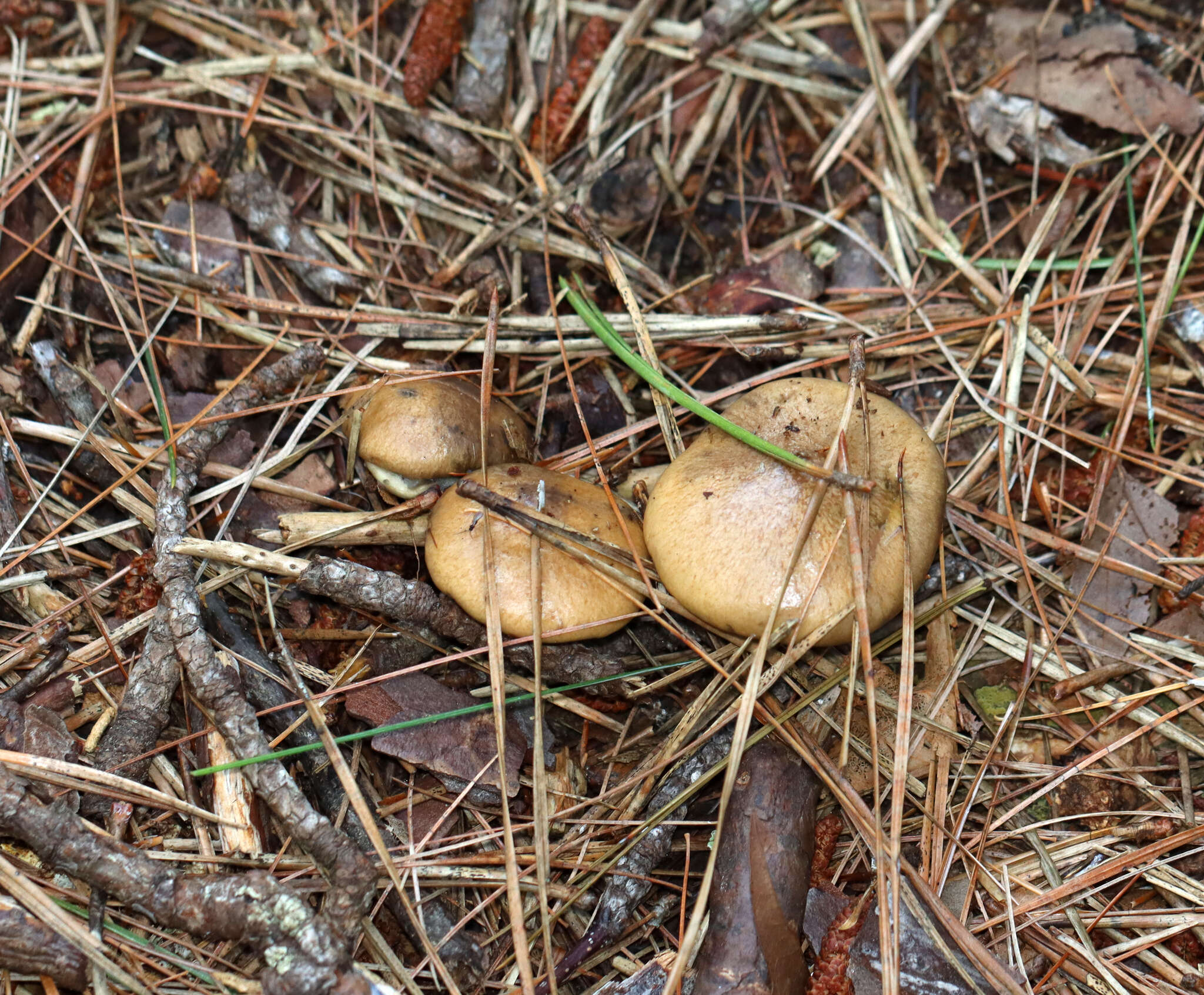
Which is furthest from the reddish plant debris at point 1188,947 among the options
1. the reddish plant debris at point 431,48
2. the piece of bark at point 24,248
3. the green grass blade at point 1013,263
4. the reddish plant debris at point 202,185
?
the piece of bark at point 24,248

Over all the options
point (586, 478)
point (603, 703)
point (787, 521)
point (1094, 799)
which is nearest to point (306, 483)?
point (586, 478)

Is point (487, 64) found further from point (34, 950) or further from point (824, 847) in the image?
point (34, 950)

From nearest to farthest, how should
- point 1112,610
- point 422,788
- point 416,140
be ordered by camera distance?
point 422,788
point 1112,610
point 416,140

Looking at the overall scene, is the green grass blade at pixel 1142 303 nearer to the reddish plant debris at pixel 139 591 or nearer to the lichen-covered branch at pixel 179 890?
the lichen-covered branch at pixel 179 890

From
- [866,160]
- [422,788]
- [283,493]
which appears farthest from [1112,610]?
[283,493]

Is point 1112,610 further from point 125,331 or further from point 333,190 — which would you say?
point 125,331

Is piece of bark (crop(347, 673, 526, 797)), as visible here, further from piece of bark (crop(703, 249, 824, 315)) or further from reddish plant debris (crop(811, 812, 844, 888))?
piece of bark (crop(703, 249, 824, 315))
